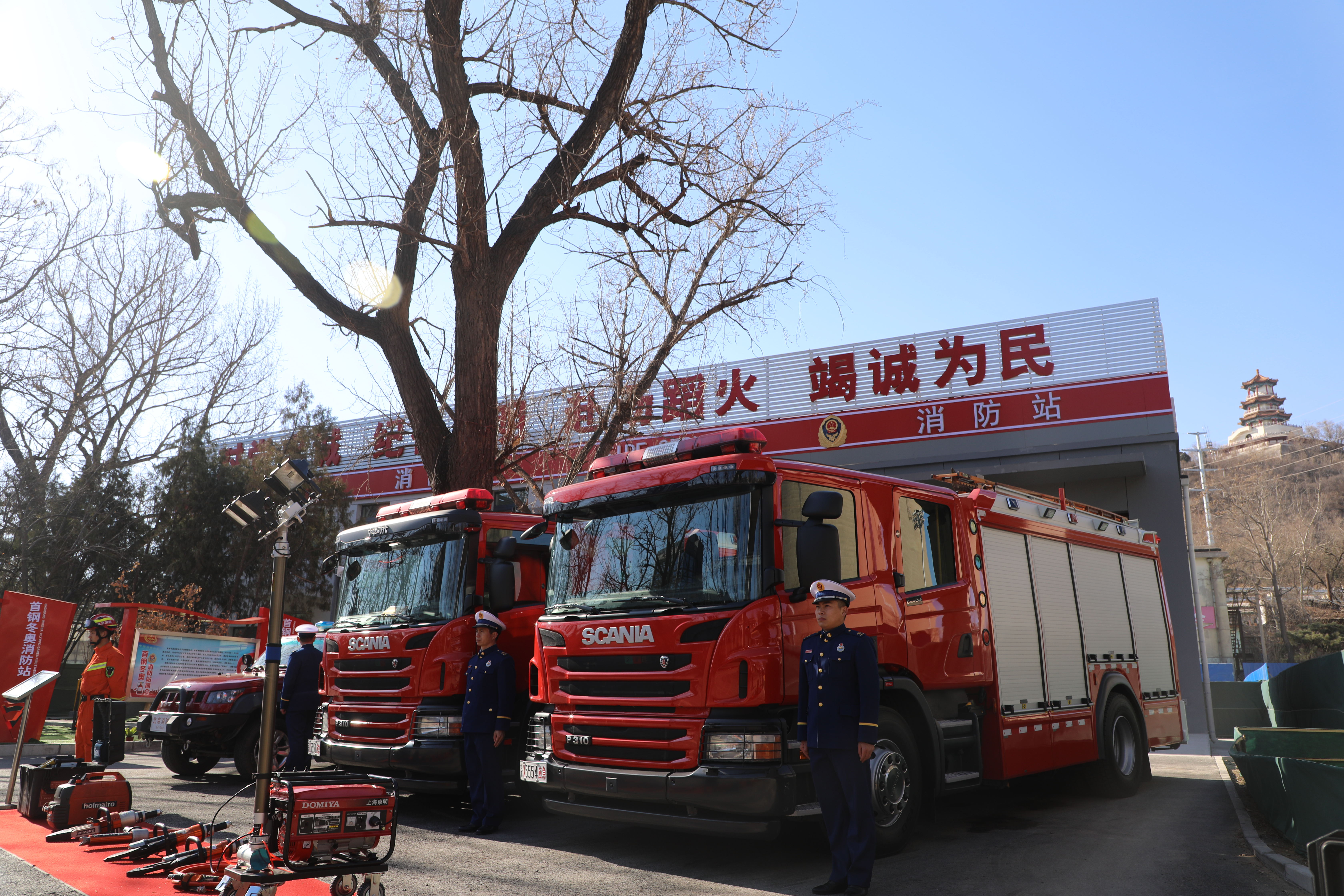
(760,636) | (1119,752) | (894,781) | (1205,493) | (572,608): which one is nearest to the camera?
(760,636)

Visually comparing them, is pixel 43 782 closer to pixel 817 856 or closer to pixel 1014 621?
pixel 817 856

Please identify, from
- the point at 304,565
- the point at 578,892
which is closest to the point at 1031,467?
the point at 578,892

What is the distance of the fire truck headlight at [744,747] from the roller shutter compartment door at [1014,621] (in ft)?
10.2

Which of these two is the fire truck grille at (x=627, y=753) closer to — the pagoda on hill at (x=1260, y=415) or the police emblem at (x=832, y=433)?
the police emblem at (x=832, y=433)

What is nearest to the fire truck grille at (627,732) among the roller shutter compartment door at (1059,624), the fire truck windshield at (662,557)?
the fire truck windshield at (662,557)

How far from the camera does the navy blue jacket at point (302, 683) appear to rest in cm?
1045

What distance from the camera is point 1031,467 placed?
60.8 feet

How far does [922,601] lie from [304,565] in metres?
25.2

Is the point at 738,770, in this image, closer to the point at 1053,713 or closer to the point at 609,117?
the point at 1053,713

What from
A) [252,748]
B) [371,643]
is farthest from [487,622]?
[252,748]

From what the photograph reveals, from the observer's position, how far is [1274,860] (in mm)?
6785

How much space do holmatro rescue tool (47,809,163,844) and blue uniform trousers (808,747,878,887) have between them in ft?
18.8

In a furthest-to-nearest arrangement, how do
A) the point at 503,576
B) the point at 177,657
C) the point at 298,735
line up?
1. the point at 177,657
2. the point at 298,735
3. the point at 503,576

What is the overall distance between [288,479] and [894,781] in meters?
5.06
